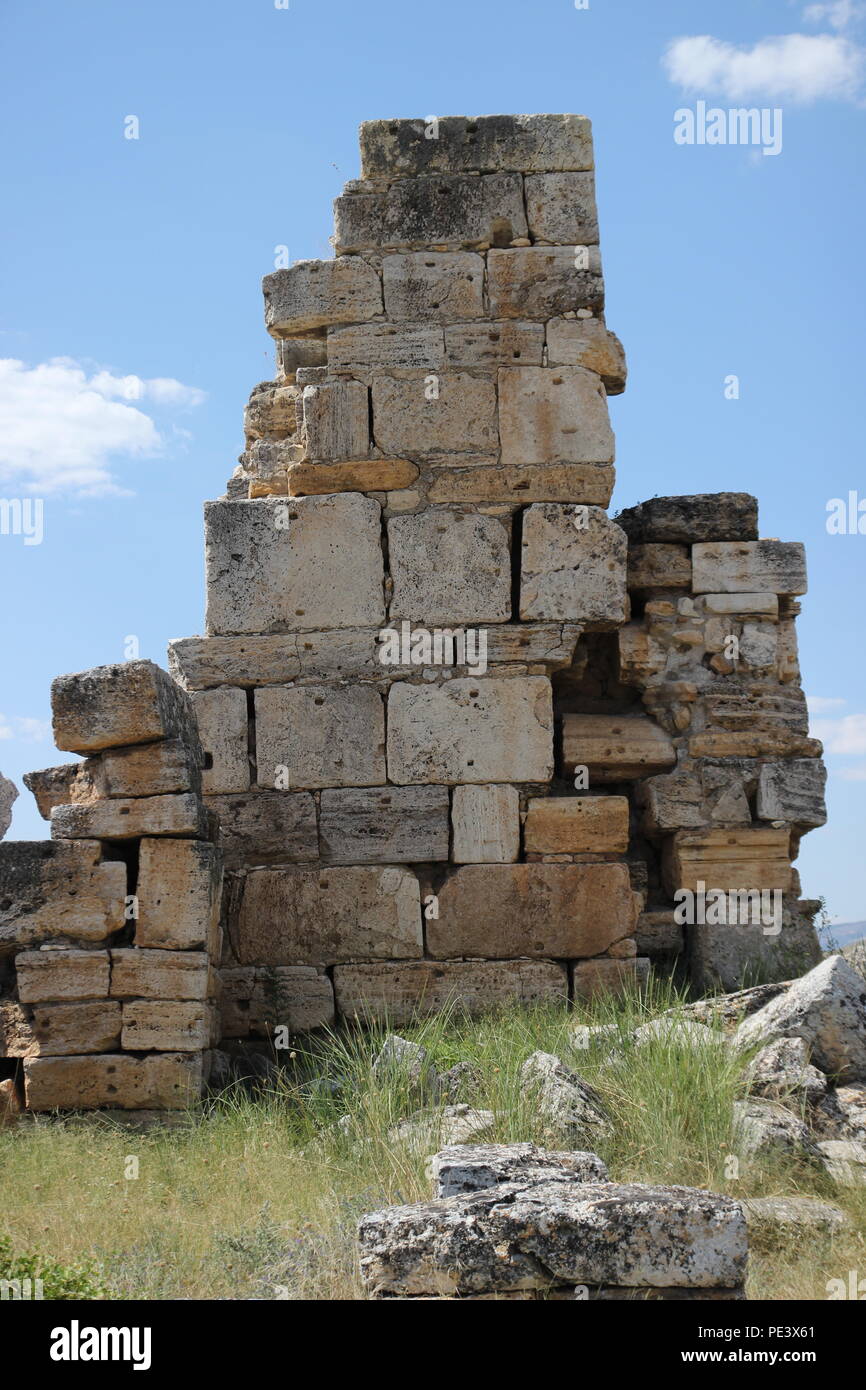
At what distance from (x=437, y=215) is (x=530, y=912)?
4107 mm

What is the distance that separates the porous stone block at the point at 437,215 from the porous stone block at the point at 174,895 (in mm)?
3776

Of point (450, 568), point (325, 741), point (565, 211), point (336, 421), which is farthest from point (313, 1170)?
point (565, 211)

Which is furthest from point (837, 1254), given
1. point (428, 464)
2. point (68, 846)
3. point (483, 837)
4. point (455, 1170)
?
point (428, 464)

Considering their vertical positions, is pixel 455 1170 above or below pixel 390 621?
below

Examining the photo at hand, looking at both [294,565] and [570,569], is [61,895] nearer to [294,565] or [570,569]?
[294,565]

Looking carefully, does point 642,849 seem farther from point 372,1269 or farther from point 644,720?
point 372,1269

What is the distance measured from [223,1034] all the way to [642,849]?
8.72 ft

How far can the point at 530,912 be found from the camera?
7.77 metres

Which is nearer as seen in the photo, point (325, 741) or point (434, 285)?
point (325, 741)

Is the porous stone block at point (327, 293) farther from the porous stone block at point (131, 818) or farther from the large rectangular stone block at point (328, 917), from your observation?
the large rectangular stone block at point (328, 917)

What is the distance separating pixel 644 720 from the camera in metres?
8.32

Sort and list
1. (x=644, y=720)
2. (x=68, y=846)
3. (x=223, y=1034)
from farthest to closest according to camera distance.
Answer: (x=644, y=720)
(x=223, y=1034)
(x=68, y=846)

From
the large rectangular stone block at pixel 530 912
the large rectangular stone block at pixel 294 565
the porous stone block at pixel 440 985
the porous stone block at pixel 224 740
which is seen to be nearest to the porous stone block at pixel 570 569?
the large rectangular stone block at pixel 294 565

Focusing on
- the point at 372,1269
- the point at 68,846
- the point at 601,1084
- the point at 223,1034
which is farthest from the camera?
the point at 223,1034
